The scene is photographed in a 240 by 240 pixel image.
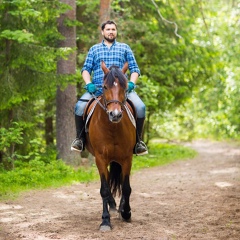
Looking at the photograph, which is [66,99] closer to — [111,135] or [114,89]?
[111,135]

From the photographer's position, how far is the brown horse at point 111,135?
6652 mm

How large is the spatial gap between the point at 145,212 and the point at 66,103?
7.08 meters

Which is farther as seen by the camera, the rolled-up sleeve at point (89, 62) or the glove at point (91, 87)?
the rolled-up sleeve at point (89, 62)

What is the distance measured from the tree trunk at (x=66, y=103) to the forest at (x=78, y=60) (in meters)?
0.03

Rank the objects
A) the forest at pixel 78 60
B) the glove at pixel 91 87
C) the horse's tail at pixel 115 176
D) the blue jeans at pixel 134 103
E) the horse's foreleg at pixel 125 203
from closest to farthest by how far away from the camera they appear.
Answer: the glove at pixel 91 87
the horse's foreleg at pixel 125 203
the blue jeans at pixel 134 103
the horse's tail at pixel 115 176
the forest at pixel 78 60

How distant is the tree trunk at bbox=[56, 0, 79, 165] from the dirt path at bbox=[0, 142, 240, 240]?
2754 mm

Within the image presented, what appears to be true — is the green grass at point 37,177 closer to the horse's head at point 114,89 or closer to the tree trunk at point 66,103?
the tree trunk at point 66,103

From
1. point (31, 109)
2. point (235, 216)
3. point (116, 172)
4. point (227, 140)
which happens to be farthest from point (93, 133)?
point (227, 140)

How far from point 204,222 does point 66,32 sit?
882 centimetres

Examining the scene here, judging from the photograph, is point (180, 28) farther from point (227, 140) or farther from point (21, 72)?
point (227, 140)

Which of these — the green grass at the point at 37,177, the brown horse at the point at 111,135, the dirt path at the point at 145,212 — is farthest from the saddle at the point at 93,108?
the green grass at the point at 37,177

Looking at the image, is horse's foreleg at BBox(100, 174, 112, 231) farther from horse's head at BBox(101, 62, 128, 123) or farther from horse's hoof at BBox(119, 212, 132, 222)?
horse's head at BBox(101, 62, 128, 123)

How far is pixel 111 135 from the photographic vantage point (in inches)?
280

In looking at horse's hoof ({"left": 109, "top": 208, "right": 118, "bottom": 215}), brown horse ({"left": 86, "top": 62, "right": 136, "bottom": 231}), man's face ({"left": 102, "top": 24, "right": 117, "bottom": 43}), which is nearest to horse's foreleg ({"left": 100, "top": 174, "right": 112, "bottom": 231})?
brown horse ({"left": 86, "top": 62, "right": 136, "bottom": 231})
